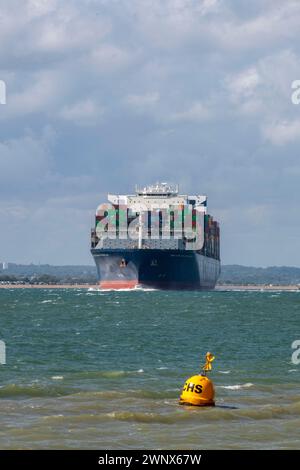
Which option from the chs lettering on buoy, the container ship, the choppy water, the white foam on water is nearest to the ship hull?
the container ship

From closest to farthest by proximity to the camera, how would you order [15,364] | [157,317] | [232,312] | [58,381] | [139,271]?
1. [58,381]
2. [15,364]
3. [157,317]
4. [232,312]
5. [139,271]

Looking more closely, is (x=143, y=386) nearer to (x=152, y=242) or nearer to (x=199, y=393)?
(x=199, y=393)

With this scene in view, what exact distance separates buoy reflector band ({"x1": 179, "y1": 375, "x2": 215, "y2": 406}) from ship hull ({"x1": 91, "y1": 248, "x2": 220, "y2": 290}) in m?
118

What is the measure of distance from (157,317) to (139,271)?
6991 centimetres

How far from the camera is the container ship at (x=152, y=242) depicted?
15288 centimetres

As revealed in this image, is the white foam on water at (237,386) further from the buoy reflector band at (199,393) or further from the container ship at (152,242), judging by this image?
the container ship at (152,242)

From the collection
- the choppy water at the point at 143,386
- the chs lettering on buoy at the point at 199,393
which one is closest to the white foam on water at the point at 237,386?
the choppy water at the point at 143,386

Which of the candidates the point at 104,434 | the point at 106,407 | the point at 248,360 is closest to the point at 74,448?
the point at 104,434

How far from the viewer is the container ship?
153 m

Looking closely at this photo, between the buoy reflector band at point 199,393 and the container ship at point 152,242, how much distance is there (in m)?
118

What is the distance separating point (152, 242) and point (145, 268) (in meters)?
8.76

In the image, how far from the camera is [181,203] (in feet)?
580

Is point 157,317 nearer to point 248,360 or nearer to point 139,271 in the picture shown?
point 248,360

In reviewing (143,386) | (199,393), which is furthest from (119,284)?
(199,393)
